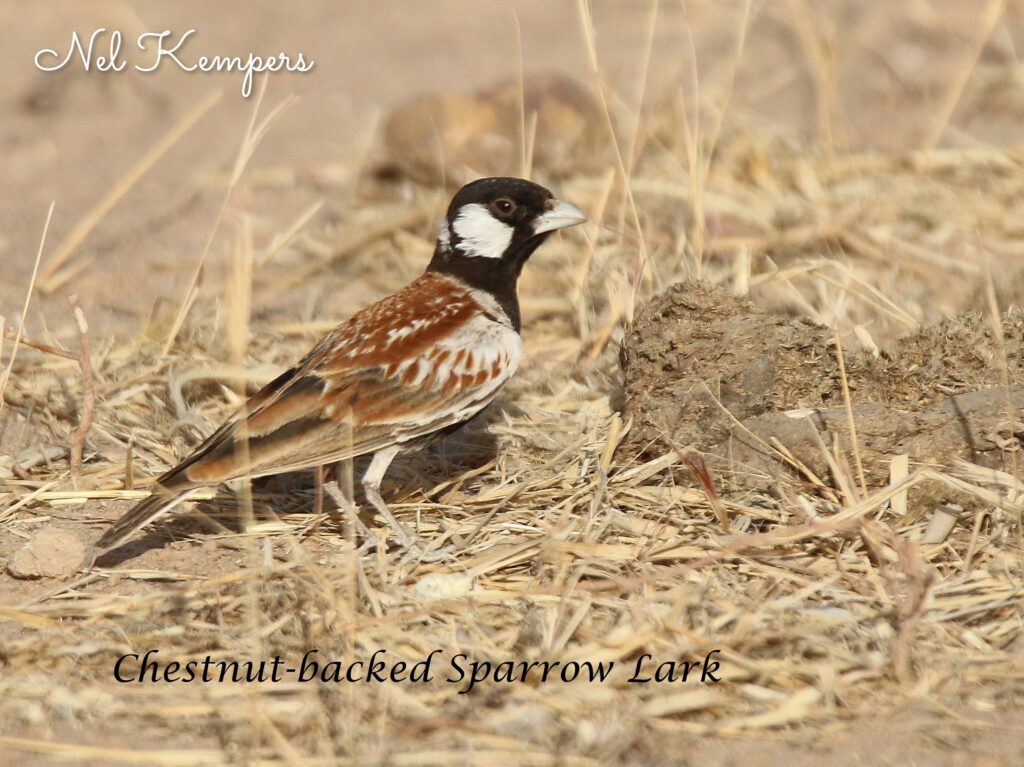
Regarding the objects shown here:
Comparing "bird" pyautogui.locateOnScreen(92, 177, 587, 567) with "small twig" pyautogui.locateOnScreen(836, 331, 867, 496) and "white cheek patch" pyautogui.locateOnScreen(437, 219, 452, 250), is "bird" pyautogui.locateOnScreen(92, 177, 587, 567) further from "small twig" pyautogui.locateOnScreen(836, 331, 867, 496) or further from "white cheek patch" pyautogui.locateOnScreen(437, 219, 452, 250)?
"small twig" pyautogui.locateOnScreen(836, 331, 867, 496)

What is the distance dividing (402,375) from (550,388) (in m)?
1.17

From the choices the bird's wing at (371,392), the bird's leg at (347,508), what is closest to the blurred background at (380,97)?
the bird's wing at (371,392)

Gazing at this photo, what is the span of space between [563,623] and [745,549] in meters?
0.77

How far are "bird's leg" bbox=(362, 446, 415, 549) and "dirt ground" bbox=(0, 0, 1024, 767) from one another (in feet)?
0.43

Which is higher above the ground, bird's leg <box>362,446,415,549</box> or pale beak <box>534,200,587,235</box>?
pale beak <box>534,200,587,235</box>

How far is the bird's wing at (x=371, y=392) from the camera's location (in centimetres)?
452

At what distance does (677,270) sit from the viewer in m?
6.62

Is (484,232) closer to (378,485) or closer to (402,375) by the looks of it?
(402,375)

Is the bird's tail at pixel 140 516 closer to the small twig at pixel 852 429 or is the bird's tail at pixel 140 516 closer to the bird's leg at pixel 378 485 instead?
the bird's leg at pixel 378 485

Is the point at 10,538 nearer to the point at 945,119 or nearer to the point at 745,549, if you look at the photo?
the point at 745,549

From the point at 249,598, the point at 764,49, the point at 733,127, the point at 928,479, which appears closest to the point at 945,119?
the point at 733,127

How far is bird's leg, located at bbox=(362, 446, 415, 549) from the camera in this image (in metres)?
4.70

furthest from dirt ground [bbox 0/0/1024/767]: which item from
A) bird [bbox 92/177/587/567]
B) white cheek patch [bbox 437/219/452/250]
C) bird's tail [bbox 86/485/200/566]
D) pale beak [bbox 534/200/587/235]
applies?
white cheek patch [bbox 437/219/452/250]

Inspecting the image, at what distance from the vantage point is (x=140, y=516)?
4.30 meters
